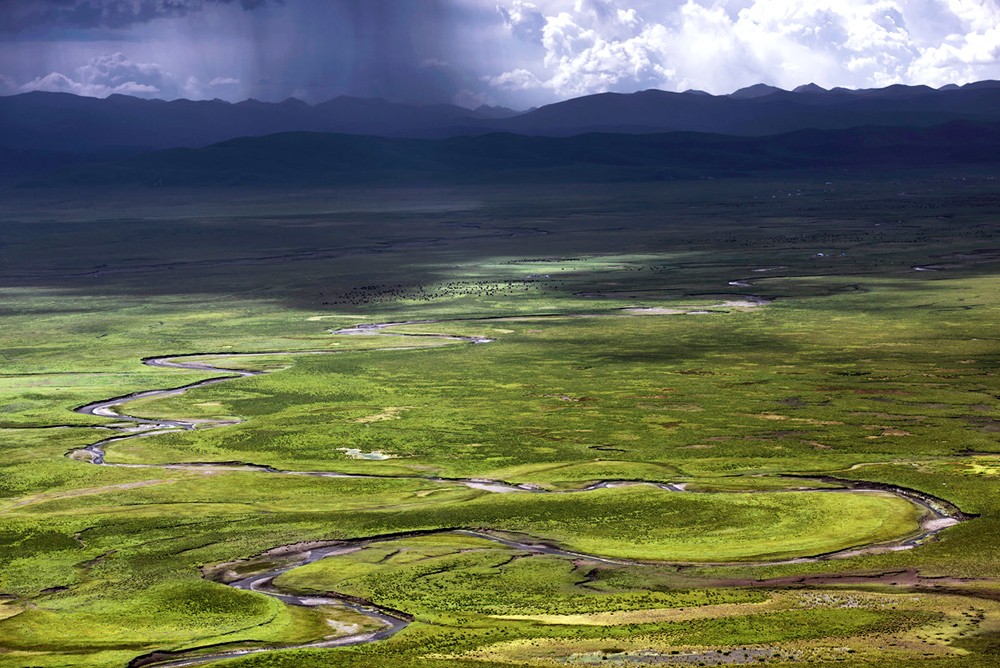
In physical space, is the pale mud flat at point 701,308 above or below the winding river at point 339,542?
above

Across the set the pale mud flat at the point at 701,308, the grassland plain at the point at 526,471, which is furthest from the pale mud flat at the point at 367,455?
the pale mud flat at the point at 701,308

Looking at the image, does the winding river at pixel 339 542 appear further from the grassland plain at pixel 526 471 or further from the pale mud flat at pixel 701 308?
the pale mud flat at pixel 701 308

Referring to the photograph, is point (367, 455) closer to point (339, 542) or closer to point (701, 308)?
point (339, 542)

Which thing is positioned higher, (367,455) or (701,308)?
(701,308)

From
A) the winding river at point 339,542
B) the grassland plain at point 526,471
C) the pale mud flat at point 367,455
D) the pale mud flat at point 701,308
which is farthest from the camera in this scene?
the pale mud flat at point 701,308

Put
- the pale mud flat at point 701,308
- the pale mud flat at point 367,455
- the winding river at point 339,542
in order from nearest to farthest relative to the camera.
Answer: the winding river at point 339,542 < the pale mud flat at point 367,455 < the pale mud flat at point 701,308

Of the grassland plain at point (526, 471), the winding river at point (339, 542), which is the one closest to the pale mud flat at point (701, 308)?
the grassland plain at point (526, 471)

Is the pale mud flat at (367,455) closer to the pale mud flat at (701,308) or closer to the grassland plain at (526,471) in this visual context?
the grassland plain at (526,471)

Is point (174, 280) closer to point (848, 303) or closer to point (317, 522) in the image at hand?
point (848, 303)

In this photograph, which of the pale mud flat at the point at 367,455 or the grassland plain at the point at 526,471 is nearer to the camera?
the grassland plain at the point at 526,471

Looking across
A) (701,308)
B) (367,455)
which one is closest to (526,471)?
(367,455)
